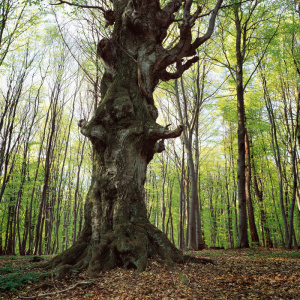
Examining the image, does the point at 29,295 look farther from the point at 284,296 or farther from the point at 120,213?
the point at 284,296

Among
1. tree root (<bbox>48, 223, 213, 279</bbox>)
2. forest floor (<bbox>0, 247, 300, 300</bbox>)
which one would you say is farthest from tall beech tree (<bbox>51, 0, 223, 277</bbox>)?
forest floor (<bbox>0, 247, 300, 300</bbox>)

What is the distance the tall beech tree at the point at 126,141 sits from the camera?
4418 mm

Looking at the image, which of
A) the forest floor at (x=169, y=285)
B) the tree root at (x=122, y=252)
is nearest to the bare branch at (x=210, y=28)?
the tree root at (x=122, y=252)

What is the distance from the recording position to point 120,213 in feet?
15.6

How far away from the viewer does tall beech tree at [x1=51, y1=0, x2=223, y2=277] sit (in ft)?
14.5

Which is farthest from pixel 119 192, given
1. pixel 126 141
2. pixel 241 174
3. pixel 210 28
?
pixel 241 174

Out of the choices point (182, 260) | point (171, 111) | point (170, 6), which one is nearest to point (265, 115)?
point (171, 111)

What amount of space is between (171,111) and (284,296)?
1354 centimetres

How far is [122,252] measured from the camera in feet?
13.9

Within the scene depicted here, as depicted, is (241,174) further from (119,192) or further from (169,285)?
(169,285)

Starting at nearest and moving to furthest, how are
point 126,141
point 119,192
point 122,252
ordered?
point 122,252
point 119,192
point 126,141

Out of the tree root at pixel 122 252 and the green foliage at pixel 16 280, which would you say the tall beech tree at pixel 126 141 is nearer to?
the tree root at pixel 122 252

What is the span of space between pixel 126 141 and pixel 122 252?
2.32 meters

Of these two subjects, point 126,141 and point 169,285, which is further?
point 126,141
